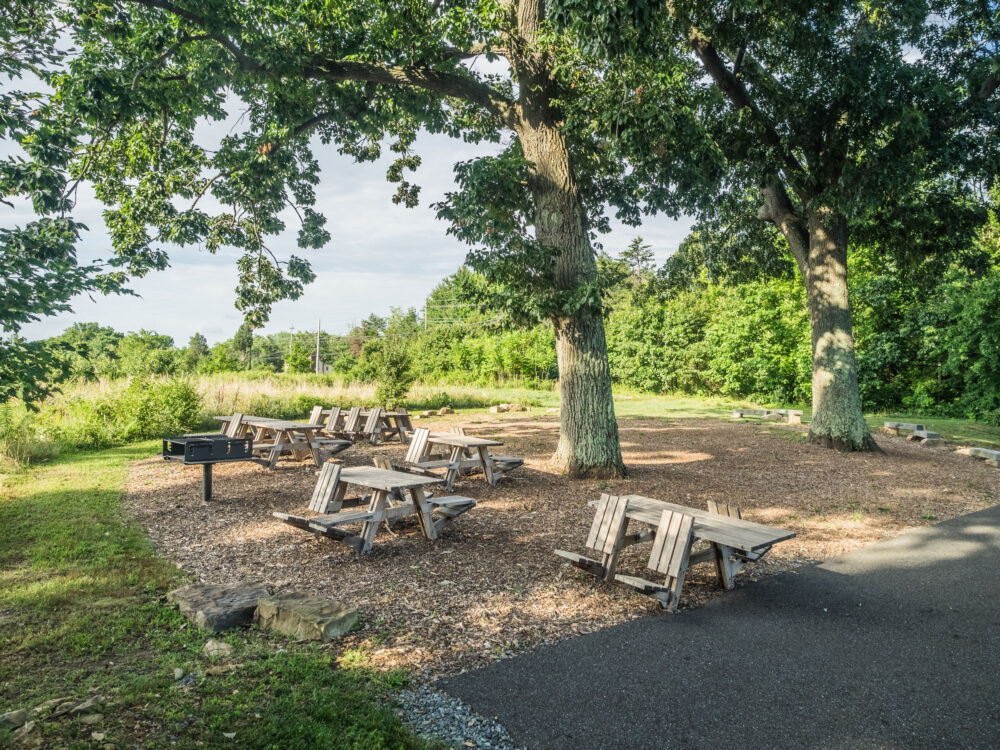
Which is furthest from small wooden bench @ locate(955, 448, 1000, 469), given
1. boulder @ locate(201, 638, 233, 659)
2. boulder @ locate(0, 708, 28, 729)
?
boulder @ locate(0, 708, 28, 729)

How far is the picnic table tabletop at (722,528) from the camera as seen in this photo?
4.44m

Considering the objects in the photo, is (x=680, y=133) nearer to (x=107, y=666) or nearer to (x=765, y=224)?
(x=765, y=224)

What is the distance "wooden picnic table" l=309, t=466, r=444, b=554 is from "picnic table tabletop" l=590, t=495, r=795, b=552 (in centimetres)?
216

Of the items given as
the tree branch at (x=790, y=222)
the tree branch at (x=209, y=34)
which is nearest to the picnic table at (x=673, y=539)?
the tree branch at (x=209, y=34)

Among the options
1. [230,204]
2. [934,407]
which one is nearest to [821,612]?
[230,204]

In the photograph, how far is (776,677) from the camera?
3.41 metres

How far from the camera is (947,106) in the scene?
10.1 m

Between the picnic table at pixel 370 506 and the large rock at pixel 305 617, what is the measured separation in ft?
4.34

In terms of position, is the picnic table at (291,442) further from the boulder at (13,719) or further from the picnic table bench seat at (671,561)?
the boulder at (13,719)

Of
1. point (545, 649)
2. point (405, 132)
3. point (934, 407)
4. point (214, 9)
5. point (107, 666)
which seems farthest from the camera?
point (934, 407)

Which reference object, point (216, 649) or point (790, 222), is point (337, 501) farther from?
point (790, 222)

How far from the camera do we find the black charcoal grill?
7.53 m

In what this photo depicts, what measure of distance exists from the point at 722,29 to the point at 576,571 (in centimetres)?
1052

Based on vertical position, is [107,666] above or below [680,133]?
below
